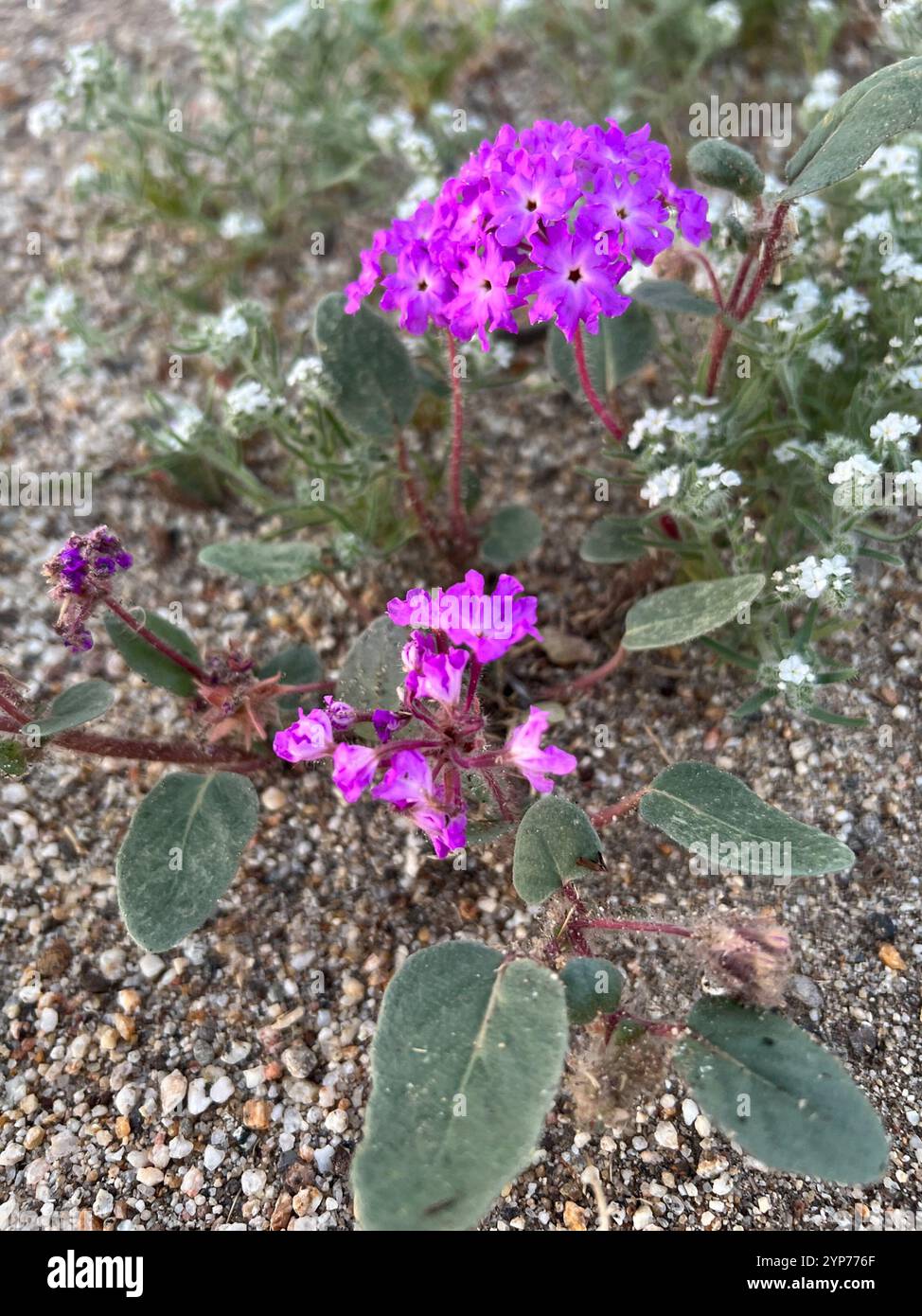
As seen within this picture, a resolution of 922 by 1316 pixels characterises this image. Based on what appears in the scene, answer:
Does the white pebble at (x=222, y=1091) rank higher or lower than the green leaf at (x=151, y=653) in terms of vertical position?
lower

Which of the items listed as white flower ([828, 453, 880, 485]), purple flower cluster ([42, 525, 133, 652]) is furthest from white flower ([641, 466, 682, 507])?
purple flower cluster ([42, 525, 133, 652])

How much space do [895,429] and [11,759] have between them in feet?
5.33

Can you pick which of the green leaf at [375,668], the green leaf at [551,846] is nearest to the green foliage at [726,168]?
the green leaf at [375,668]

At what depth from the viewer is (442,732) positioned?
1.71 m

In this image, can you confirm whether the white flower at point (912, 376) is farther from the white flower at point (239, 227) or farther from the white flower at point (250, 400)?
the white flower at point (239, 227)

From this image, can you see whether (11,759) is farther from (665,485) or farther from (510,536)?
(665,485)

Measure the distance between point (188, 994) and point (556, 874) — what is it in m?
0.79

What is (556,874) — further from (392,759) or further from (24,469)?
(24,469)

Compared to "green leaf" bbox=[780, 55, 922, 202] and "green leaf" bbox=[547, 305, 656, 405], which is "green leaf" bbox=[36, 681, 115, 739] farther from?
"green leaf" bbox=[780, 55, 922, 202]

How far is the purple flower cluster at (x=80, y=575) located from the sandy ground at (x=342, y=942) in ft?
1.96

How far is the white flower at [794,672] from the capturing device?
202cm

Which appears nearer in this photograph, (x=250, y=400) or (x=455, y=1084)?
(x=455, y=1084)

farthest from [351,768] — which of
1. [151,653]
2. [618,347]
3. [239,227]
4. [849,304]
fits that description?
[239,227]
